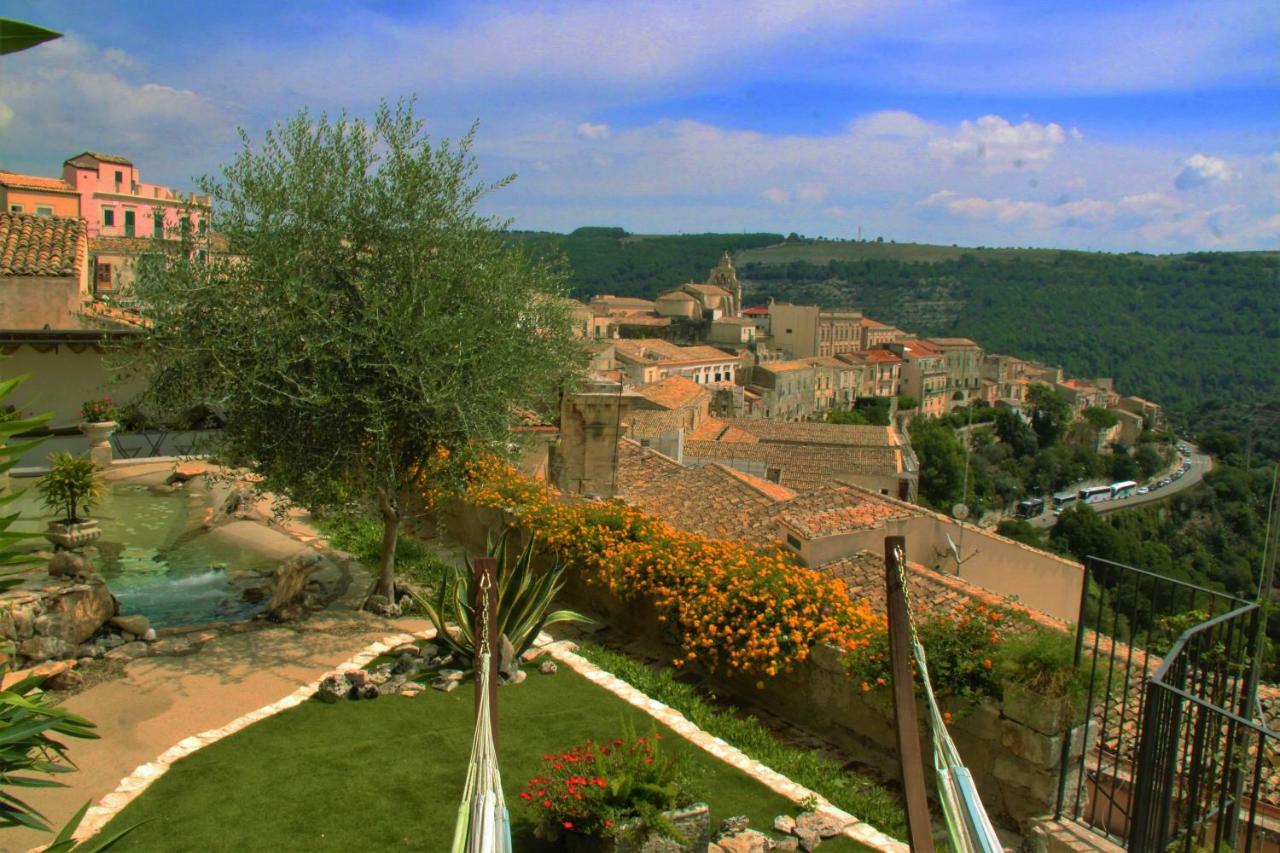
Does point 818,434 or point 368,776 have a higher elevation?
point 368,776

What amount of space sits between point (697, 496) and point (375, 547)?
519 centimetres

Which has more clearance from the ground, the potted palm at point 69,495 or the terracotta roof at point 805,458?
the potted palm at point 69,495

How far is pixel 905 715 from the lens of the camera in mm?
4324

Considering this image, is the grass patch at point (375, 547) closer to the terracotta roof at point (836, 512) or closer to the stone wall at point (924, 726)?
the stone wall at point (924, 726)

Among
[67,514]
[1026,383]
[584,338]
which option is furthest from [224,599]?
[1026,383]

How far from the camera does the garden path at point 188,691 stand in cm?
631

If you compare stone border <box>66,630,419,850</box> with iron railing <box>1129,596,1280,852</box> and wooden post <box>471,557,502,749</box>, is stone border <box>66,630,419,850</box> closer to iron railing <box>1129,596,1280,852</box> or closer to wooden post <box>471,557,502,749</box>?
wooden post <box>471,557,502,749</box>

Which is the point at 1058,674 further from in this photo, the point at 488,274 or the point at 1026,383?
the point at 1026,383

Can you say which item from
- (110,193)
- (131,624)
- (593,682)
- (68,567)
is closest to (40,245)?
(68,567)

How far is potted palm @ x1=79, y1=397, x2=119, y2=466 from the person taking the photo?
15500 mm

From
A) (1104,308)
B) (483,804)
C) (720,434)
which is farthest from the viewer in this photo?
(1104,308)

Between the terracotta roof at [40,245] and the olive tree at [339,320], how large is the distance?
9.76 m

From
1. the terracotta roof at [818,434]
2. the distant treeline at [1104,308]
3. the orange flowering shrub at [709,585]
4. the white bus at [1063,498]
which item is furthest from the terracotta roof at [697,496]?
the distant treeline at [1104,308]

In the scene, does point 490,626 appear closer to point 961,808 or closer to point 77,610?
point 961,808
